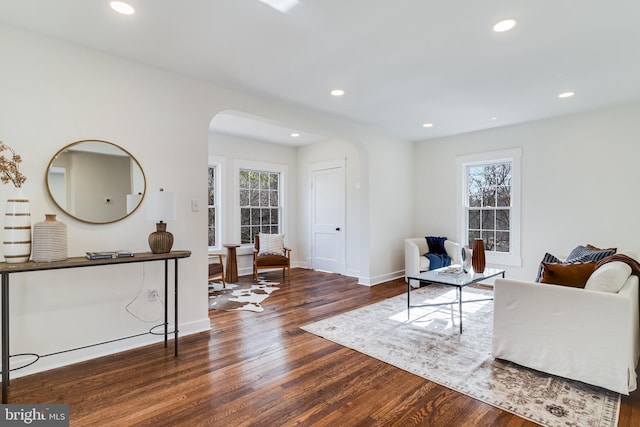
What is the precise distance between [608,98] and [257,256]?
5381mm

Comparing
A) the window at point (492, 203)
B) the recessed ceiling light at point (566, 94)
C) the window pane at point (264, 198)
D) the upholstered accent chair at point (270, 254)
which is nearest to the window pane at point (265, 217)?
the window pane at point (264, 198)

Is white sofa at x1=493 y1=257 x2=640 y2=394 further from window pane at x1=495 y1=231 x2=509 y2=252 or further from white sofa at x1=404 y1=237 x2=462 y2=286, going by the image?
window pane at x1=495 y1=231 x2=509 y2=252

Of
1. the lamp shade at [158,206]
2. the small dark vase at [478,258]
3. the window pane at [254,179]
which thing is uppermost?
the window pane at [254,179]

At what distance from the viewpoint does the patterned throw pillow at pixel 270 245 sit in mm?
5992

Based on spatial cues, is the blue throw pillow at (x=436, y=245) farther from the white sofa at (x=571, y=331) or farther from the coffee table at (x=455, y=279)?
the white sofa at (x=571, y=331)

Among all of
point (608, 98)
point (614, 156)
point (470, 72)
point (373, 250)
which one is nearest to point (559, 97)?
point (608, 98)

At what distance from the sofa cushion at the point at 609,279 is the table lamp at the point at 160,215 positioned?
10.7ft

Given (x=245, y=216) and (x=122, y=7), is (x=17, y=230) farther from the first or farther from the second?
(x=245, y=216)

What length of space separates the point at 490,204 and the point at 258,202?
4.27 meters

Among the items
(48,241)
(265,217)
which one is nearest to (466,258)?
Answer: (265,217)

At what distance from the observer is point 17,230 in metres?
2.23

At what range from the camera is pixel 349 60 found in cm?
292

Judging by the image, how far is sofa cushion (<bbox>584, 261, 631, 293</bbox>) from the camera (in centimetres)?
226

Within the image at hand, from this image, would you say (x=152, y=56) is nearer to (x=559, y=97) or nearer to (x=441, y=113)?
(x=441, y=113)
